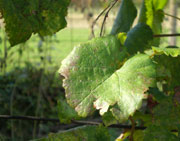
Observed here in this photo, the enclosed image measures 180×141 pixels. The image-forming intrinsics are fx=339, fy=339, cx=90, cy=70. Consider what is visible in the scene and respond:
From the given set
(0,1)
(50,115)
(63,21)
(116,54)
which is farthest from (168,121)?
(50,115)

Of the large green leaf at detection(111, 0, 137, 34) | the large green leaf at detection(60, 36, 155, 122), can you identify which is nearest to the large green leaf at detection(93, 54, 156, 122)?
the large green leaf at detection(60, 36, 155, 122)

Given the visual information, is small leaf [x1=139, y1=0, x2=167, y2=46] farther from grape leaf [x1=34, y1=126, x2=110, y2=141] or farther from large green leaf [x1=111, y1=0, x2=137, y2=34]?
grape leaf [x1=34, y1=126, x2=110, y2=141]

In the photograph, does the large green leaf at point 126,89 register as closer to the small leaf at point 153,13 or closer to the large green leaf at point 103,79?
the large green leaf at point 103,79

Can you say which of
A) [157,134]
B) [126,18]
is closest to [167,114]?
[157,134]

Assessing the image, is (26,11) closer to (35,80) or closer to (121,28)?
(121,28)

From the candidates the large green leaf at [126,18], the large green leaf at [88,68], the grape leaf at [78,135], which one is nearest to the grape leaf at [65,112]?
the grape leaf at [78,135]

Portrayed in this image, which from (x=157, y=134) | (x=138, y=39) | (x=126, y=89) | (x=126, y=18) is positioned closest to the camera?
(x=126, y=89)

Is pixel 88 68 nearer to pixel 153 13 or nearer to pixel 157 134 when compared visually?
pixel 157 134
